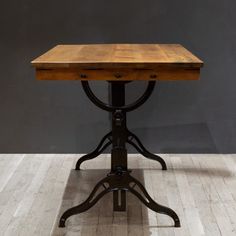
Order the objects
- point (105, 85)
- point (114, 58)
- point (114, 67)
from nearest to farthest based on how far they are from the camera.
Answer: point (114, 67) → point (114, 58) → point (105, 85)

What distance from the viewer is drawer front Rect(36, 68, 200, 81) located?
1793 millimetres

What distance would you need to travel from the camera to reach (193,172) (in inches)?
111

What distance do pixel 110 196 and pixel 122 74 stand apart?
93 cm

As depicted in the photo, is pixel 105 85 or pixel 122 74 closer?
pixel 122 74

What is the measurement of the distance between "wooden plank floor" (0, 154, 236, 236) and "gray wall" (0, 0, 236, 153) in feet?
0.47

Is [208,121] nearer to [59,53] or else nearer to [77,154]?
[77,154]

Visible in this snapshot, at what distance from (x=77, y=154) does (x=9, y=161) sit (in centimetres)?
49

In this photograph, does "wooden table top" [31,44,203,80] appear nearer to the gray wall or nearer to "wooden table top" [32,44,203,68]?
"wooden table top" [32,44,203,68]

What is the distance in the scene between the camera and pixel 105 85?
2986 mm

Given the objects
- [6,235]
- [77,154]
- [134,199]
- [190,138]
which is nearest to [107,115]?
[77,154]

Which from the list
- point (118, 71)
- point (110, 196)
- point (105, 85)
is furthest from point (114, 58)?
point (105, 85)

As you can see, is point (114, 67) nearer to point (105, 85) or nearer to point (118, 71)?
point (118, 71)

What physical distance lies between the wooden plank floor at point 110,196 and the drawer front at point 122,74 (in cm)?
79

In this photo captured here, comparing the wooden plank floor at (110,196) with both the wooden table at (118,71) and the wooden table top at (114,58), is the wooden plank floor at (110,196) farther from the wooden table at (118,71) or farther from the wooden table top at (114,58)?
the wooden table top at (114,58)
